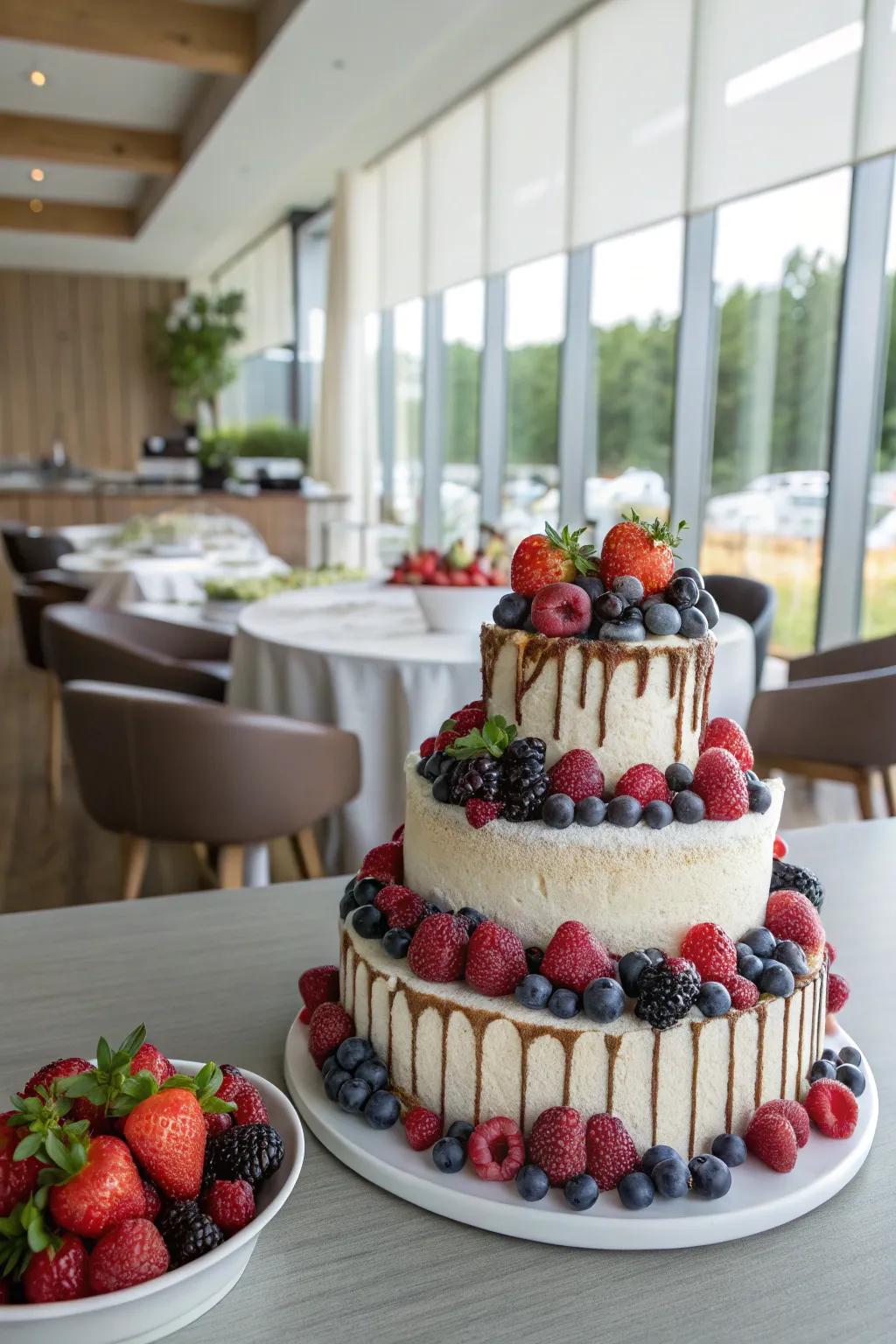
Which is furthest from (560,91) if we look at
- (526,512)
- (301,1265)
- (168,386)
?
(168,386)

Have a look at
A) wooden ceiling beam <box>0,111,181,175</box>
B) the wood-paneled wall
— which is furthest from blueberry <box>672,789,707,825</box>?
the wood-paneled wall

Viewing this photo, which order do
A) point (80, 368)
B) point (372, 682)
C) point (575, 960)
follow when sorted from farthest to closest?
point (80, 368) < point (372, 682) < point (575, 960)

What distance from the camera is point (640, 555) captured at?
961mm

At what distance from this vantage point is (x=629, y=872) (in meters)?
0.90

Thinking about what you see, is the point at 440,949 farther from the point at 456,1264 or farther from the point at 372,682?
the point at 372,682

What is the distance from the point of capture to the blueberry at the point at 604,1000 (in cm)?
83

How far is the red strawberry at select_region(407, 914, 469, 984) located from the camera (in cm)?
90

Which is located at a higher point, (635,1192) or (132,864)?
(635,1192)

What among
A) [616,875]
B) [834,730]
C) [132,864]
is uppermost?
[616,875]

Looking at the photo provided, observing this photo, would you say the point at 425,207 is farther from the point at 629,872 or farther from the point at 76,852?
the point at 629,872

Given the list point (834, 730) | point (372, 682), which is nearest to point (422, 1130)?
point (372, 682)

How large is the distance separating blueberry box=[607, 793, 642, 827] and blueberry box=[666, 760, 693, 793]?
45 millimetres

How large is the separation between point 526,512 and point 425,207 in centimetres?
250

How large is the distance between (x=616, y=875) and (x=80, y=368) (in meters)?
14.0
